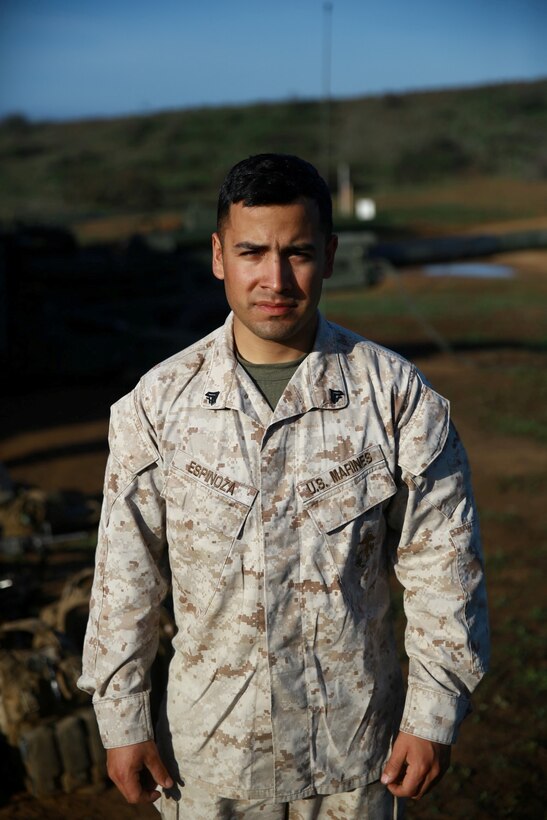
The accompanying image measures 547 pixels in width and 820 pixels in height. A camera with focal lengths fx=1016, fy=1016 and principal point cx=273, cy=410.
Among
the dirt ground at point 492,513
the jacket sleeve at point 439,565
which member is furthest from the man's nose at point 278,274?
the dirt ground at point 492,513

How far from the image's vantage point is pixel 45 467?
8086 millimetres

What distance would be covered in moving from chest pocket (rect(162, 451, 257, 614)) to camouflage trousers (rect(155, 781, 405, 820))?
413 millimetres

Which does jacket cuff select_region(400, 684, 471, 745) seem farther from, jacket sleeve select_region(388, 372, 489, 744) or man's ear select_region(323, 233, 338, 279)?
man's ear select_region(323, 233, 338, 279)

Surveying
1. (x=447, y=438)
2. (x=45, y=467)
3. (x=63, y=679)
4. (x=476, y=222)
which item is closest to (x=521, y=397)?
(x=45, y=467)

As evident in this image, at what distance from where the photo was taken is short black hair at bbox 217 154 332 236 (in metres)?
1.99

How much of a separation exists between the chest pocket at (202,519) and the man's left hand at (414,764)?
49 cm

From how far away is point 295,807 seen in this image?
213cm

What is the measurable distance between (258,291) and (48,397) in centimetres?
902

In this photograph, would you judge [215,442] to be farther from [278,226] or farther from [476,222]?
[476,222]

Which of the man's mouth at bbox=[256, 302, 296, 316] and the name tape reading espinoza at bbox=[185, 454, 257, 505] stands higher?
the man's mouth at bbox=[256, 302, 296, 316]

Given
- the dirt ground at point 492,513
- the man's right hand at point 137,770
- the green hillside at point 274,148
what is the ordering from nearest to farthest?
1. the man's right hand at point 137,770
2. the dirt ground at point 492,513
3. the green hillside at point 274,148

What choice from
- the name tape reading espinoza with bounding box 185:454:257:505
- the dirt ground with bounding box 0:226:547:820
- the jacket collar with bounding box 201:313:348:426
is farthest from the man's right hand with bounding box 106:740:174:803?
the dirt ground with bounding box 0:226:547:820

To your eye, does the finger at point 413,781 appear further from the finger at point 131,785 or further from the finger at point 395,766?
the finger at point 131,785

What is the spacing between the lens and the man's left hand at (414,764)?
205 cm
